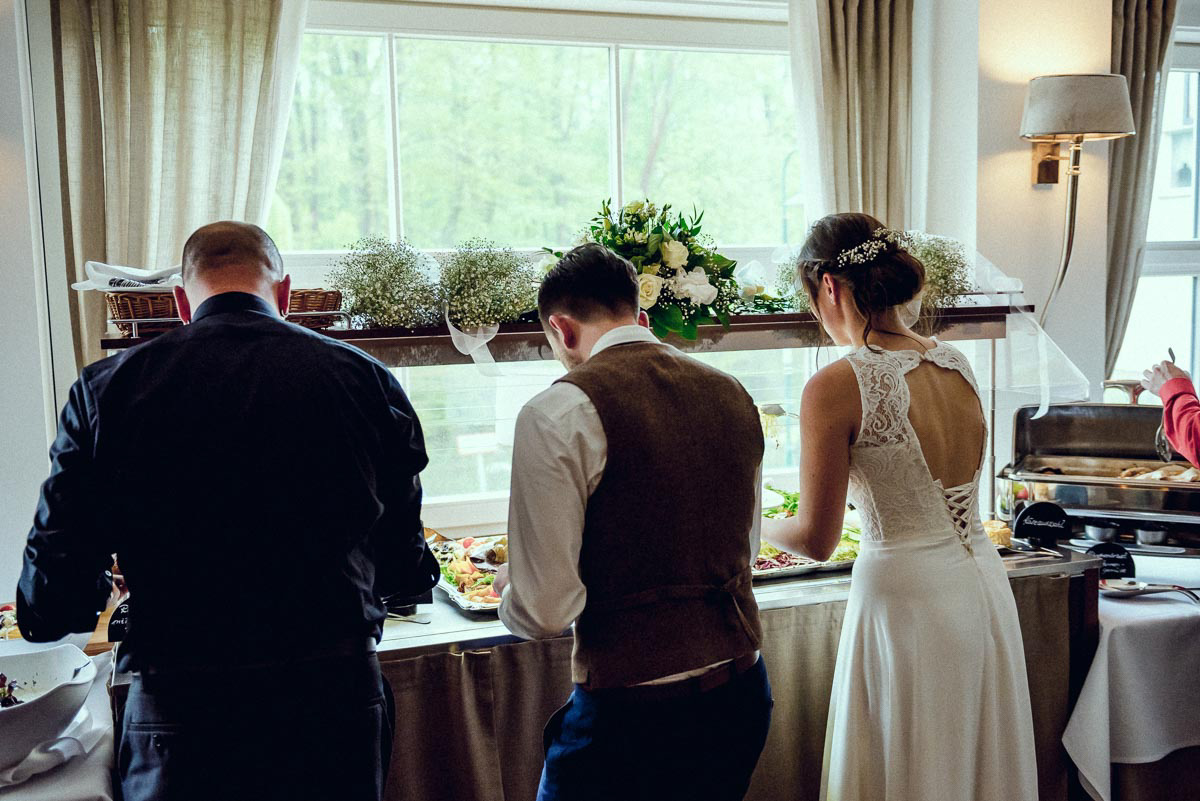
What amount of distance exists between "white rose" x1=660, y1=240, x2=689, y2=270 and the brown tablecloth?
2.81 feet

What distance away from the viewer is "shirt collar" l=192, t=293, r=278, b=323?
5.46 ft

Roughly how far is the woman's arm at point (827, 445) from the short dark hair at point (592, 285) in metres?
0.49

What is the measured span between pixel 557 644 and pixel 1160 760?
1.64m

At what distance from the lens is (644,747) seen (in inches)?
66.7

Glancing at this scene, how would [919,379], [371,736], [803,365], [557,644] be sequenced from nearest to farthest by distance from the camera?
[371,736], [919,379], [557,644], [803,365]

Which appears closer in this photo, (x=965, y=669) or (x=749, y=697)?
(x=749, y=697)

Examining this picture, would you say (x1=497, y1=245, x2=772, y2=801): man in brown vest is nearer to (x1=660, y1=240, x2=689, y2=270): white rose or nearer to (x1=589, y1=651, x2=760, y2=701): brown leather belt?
(x1=589, y1=651, x2=760, y2=701): brown leather belt

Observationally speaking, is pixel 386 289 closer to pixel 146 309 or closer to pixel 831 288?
pixel 146 309

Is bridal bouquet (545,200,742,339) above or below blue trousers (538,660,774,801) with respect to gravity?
above

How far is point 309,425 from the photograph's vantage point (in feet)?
5.26

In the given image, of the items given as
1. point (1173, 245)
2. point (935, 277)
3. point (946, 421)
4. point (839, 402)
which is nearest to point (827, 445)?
point (839, 402)

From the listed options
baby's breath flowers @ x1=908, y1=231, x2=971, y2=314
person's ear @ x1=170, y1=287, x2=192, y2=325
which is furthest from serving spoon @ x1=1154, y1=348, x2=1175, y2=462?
person's ear @ x1=170, y1=287, x2=192, y2=325

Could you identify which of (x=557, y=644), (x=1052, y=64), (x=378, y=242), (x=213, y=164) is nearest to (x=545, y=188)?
(x=213, y=164)

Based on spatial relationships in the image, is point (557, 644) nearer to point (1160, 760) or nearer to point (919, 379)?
point (919, 379)
